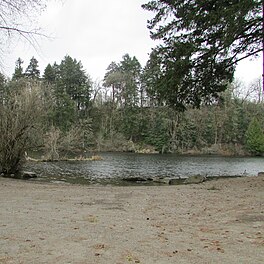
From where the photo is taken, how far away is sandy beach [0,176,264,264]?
169 inches

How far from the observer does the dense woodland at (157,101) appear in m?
12.7

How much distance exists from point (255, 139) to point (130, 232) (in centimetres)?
5567

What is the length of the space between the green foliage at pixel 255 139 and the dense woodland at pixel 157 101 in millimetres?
177

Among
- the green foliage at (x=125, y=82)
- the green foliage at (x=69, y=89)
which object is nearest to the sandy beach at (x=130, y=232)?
the green foliage at (x=69, y=89)

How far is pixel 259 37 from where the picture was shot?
12.8 meters

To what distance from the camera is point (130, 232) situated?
572 centimetres

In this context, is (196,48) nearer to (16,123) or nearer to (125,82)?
(16,123)

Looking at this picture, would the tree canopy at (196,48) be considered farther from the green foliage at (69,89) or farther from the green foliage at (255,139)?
the green foliage at (69,89)

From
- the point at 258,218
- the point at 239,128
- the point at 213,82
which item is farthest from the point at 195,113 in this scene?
the point at 258,218

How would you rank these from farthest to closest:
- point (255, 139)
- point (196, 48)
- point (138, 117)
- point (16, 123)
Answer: point (138, 117), point (255, 139), point (16, 123), point (196, 48)

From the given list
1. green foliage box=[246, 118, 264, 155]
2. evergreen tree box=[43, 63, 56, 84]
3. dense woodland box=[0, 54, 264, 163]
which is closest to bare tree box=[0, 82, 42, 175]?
dense woodland box=[0, 54, 264, 163]

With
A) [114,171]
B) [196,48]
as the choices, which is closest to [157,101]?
[196,48]

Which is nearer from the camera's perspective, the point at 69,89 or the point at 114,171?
the point at 114,171

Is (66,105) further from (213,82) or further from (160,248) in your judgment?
(160,248)
